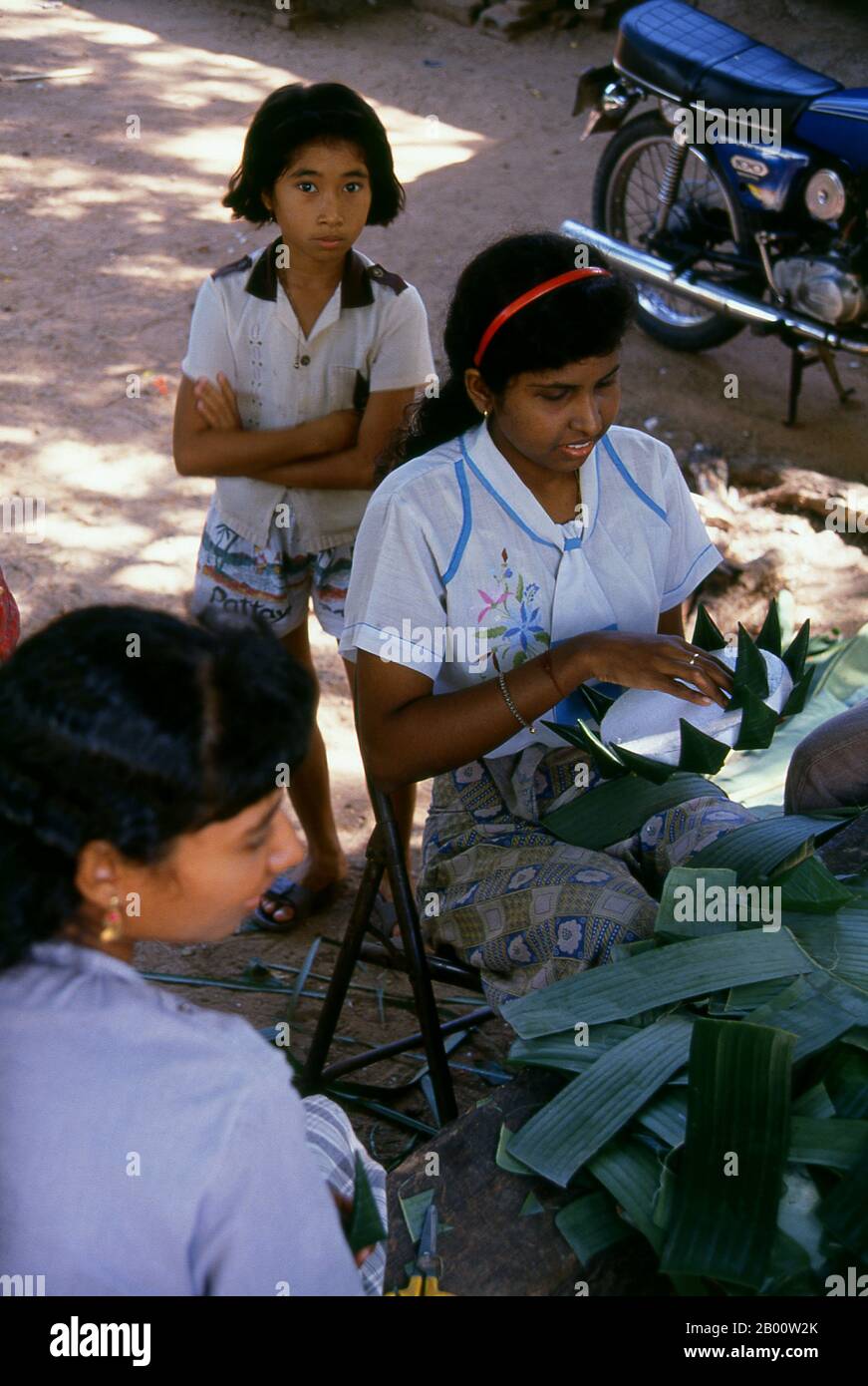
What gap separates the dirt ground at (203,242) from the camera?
416cm

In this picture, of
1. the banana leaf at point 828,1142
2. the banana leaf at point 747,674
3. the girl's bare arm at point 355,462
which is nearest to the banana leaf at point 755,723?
the banana leaf at point 747,674

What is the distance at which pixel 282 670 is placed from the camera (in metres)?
1.21

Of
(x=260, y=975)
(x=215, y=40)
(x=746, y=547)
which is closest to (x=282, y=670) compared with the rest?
(x=260, y=975)

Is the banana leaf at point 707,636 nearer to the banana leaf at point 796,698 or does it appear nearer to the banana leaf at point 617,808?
the banana leaf at point 796,698

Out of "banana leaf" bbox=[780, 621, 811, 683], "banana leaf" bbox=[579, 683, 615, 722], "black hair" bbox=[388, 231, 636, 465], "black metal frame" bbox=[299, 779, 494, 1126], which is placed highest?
"black hair" bbox=[388, 231, 636, 465]

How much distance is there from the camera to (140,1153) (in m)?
1.03

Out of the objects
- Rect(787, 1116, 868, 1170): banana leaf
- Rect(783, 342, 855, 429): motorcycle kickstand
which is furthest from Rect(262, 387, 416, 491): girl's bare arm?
Rect(783, 342, 855, 429): motorcycle kickstand

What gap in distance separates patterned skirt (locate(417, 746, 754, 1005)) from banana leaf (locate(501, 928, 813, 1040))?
180 mm

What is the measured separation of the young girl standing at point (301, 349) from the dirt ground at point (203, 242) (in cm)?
102

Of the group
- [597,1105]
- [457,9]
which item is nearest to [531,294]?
[597,1105]

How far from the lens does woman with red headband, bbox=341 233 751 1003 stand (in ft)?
6.57

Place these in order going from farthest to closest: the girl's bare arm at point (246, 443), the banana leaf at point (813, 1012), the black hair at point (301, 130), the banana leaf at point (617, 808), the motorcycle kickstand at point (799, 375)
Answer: the motorcycle kickstand at point (799, 375)
the girl's bare arm at point (246, 443)
the black hair at point (301, 130)
the banana leaf at point (617, 808)
the banana leaf at point (813, 1012)

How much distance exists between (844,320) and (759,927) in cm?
337

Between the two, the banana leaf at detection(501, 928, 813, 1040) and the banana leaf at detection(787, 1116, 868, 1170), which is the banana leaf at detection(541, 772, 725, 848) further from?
the banana leaf at detection(787, 1116, 868, 1170)
